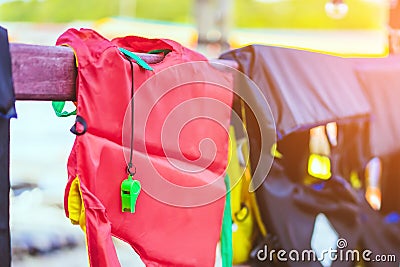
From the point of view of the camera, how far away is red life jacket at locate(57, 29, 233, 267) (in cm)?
113

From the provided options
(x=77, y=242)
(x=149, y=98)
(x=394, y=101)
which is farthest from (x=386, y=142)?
(x=77, y=242)

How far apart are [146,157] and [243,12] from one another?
32.7ft

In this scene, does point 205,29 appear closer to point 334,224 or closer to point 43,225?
point 43,225

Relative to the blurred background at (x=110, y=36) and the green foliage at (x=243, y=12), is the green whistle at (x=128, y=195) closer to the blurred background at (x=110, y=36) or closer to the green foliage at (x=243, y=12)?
the blurred background at (x=110, y=36)

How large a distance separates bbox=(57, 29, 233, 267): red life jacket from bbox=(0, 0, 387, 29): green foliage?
794 centimetres

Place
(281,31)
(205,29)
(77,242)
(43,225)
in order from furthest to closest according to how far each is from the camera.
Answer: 1. (281,31)
2. (205,29)
3. (43,225)
4. (77,242)

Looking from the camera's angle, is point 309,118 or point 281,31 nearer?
point 309,118

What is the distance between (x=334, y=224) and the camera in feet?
6.47

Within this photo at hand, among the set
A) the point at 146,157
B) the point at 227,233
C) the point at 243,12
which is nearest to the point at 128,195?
the point at 146,157

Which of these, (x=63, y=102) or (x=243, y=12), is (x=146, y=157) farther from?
(x=243, y=12)

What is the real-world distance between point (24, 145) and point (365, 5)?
20.6 feet
